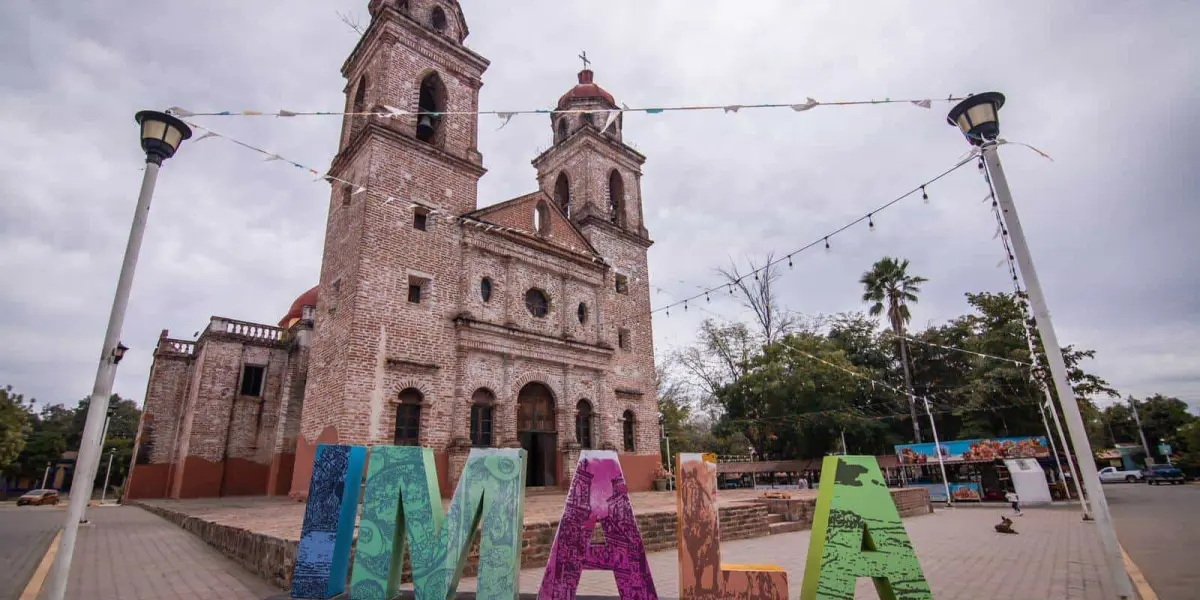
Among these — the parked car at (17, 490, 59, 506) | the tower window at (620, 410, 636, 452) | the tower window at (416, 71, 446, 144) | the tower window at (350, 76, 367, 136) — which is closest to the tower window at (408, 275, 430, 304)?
the tower window at (416, 71, 446, 144)

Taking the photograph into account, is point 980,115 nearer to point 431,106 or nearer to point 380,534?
point 380,534

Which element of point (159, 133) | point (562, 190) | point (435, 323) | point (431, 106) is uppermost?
point (431, 106)

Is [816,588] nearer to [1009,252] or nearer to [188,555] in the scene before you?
[1009,252]

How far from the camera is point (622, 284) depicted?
20875 mm

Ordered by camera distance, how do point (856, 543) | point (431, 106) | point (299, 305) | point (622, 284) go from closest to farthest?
point (856, 543)
point (431, 106)
point (622, 284)
point (299, 305)

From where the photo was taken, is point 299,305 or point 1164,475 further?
point 1164,475

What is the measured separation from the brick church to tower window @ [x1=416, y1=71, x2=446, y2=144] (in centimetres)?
6

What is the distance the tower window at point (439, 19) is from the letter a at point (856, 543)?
18660 mm

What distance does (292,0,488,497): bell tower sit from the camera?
43.7ft

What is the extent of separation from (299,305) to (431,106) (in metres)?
12.4

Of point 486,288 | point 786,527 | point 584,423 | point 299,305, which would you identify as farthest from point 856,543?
point 299,305

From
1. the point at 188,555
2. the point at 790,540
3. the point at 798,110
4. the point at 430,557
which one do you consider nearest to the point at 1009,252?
the point at 798,110

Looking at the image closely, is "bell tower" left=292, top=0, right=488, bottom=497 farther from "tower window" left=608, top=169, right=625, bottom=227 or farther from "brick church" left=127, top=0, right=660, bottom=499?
"tower window" left=608, top=169, right=625, bottom=227

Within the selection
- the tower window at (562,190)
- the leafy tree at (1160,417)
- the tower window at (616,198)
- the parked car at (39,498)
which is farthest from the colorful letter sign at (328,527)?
the leafy tree at (1160,417)
